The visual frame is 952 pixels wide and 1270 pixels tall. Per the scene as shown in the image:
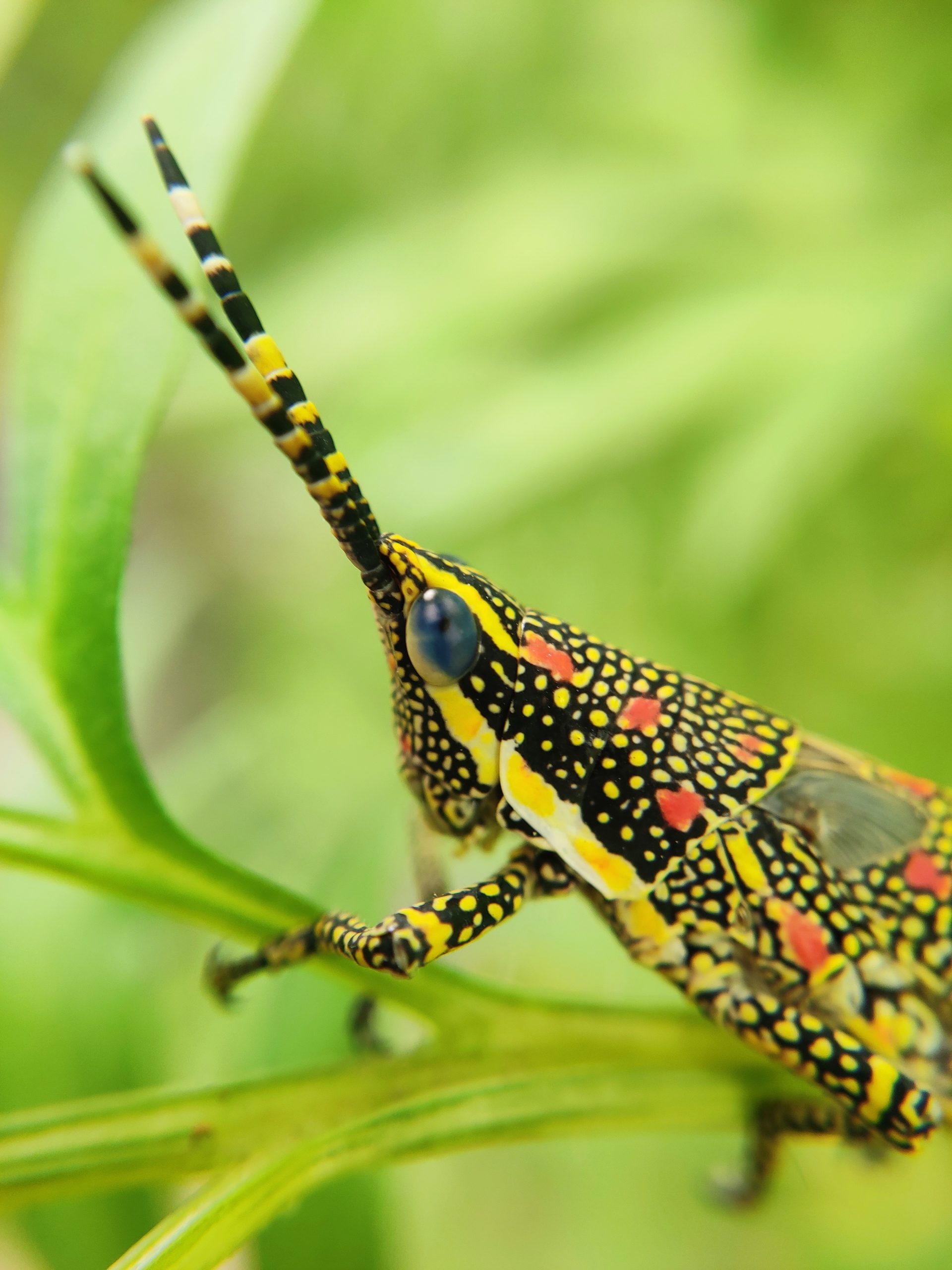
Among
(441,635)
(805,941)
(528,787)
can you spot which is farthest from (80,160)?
(805,941)

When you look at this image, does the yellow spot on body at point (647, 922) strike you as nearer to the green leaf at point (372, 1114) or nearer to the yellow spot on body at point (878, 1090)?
the green leaf at point (372, 1114)

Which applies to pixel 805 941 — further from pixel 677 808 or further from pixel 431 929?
pixel 431 929

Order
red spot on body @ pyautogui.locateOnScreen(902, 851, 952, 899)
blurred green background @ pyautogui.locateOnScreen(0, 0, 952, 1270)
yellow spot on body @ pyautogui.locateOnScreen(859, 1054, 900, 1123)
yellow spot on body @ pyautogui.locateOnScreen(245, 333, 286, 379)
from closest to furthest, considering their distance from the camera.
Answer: yellow spot on body @ pyautogui.locateOnScreen(245, 333, 286, 379) → yellow spot on body @ pyautogui.locateOnScreen(859, 1054, 900, 1123) → red spot on body @ pyautogui.locateOnScreen(902, 851, 952, 899) → blurred green background @ pyautogui.locateOnScreen(0, 0, 952, 1270)

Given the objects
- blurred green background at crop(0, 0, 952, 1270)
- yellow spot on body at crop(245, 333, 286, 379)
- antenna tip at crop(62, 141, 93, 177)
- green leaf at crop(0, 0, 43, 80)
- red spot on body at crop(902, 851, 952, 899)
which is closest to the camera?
antenna tip at crop(62, 141, 93, 177)

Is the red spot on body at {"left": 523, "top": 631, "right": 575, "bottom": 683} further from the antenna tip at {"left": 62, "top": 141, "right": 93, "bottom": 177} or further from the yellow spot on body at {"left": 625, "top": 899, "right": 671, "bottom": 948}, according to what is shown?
→ the antenna tip at {"left": 62, "top": 141, "right": 93, "bottom": 177}

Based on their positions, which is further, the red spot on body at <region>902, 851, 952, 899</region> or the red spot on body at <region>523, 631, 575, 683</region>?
the red spot on body at <region>902, 851, 952, 899</region>

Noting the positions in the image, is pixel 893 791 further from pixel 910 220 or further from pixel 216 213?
pixel 910 220

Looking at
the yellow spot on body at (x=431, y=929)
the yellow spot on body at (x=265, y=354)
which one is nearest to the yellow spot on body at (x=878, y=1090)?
the yellow spot on body at (x=431, y=929)

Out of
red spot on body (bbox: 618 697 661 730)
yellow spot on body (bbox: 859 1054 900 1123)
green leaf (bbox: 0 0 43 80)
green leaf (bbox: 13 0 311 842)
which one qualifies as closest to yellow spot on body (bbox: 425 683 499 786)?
red spot on body (bbox: 618 697 661 730)

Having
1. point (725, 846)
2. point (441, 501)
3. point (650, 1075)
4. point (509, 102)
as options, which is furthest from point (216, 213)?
point (509, 102)
